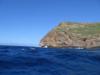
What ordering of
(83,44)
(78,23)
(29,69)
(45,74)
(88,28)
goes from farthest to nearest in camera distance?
(78,23) < (88,28) < (83,44) < (29,69) < (45,74)

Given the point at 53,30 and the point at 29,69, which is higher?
the point at 53,30

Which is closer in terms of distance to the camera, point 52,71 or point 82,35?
point 52,71

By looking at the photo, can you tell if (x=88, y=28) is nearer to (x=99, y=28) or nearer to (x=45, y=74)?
(x=99, y=28)

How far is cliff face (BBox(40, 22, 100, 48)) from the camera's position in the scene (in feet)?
494

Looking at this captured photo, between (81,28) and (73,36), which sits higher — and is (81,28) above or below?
above

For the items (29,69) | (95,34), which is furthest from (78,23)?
(29,69)

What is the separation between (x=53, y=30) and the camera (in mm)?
166125

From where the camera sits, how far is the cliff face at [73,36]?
150425 mm

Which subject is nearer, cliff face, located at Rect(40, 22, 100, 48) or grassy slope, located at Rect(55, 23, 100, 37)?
cliff face, located at Rect(40, 22, 100, 48)

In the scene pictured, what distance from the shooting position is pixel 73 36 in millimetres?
157000

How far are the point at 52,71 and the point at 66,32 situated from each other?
14486cm

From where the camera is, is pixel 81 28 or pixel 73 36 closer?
pixel 73 36

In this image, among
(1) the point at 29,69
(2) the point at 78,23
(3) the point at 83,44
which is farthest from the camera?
(2) the point at 78,23

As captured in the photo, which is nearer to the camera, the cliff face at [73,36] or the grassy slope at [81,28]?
the cliff face at [73,36]
